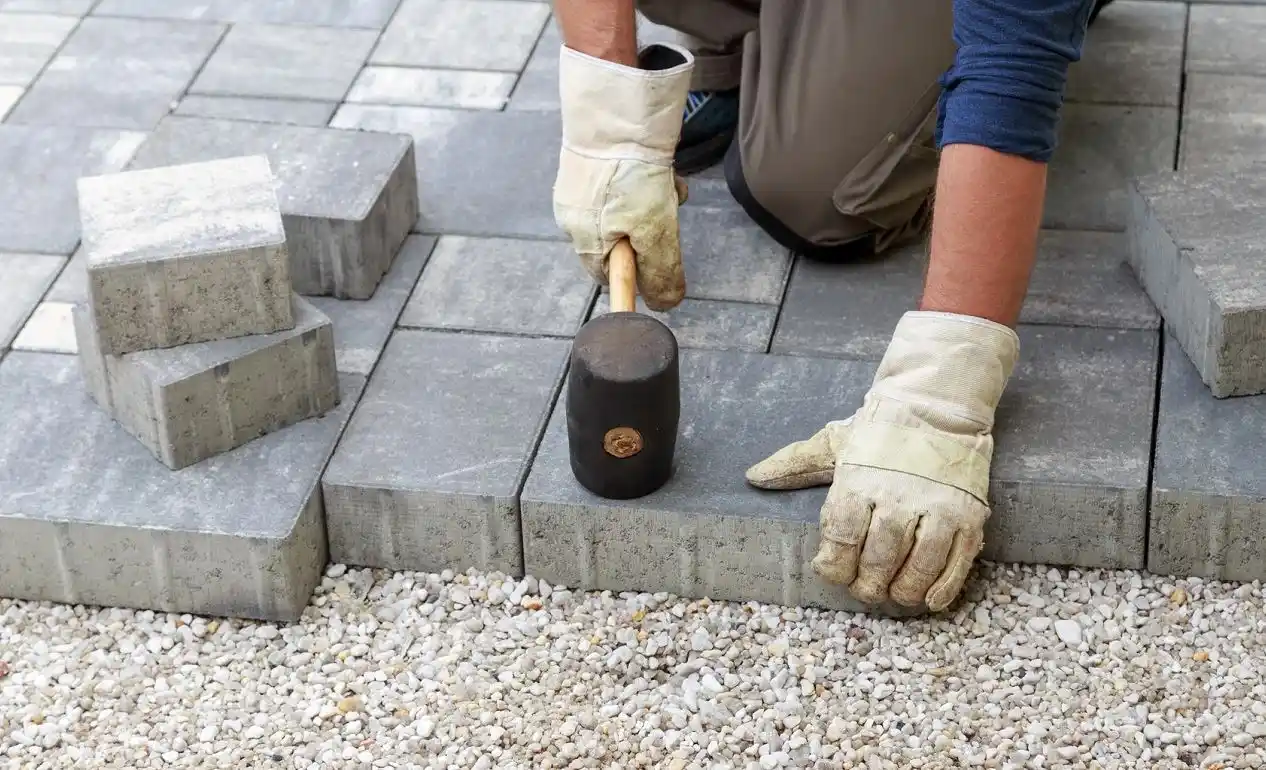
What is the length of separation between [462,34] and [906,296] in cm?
167

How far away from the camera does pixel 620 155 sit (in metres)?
2.89

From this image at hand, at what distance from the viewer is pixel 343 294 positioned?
11.0ft

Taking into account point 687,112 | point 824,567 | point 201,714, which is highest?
point 687,112

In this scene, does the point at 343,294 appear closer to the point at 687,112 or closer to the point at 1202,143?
→ the point at 687,112

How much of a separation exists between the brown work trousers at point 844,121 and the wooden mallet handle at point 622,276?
571mm

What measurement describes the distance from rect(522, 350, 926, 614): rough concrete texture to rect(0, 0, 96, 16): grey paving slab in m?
2.41

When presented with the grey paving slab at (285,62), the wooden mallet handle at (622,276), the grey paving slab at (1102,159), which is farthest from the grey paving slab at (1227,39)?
the grey paving slab at (285,62)

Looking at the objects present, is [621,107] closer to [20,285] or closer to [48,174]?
[20,285]

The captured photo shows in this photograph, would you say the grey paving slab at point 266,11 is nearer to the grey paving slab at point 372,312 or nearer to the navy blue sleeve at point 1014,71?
the grey paving slab at point 372,312

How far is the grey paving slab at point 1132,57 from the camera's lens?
3.96 meters

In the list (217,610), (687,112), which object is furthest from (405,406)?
(687,112)

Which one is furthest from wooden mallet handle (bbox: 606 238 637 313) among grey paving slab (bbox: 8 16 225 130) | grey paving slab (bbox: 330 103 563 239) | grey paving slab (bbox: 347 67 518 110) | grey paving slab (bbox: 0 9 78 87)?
grey paving slab (bbox: 0 9 78 87)

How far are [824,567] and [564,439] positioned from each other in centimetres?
54

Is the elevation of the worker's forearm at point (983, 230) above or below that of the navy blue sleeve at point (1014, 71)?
below
